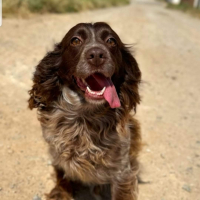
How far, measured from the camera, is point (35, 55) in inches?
259

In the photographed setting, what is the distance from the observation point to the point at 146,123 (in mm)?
4746

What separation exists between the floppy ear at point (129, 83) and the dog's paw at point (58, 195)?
43.3 inches

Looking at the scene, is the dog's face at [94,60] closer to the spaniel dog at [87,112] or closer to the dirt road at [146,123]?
the spaniel dog at [87,112]

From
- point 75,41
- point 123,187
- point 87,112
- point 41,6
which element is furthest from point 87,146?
point 41,6

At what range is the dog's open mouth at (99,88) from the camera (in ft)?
8.53

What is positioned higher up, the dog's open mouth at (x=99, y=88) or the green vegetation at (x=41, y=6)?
the dog's open mouth at (x=99, y=88)

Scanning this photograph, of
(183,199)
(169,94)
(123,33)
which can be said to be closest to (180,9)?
(123,33)

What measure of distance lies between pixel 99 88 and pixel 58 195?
1236 mm

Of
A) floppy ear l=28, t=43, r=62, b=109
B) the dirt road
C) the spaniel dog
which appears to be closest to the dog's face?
the spaniel dog

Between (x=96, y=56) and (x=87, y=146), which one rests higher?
(x=96, y=56)

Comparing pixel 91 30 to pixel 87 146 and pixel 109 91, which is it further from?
pixel 87 146

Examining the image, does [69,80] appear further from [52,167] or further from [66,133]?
[52,167]

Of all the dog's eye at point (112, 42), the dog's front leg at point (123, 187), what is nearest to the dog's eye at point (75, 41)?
the dog's eye at point (112, 42)

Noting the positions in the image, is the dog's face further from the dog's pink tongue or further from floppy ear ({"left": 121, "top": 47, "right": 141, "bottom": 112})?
floppy ear ({"left": 121, "top": 47, "right": 141, "bottom": 112})
